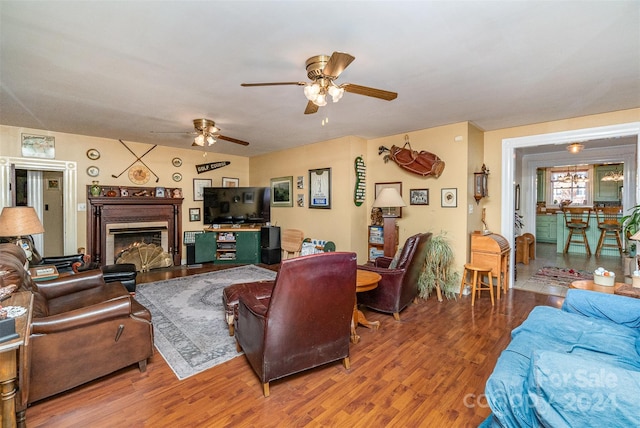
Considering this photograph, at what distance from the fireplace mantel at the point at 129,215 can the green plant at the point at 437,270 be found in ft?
15.9

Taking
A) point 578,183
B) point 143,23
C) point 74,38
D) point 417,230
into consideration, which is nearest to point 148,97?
point 74,38

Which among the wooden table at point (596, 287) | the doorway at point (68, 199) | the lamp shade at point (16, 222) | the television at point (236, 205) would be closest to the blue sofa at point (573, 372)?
the wooden table at point (596, 287)

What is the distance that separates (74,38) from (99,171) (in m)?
3.94

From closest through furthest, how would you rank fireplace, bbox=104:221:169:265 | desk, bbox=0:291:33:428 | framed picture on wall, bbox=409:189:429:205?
desk, bbox=0:291:33:428 < framed picture on wall, bbox=409:189:429:205 < fireplace, bbox=104:221:169:265

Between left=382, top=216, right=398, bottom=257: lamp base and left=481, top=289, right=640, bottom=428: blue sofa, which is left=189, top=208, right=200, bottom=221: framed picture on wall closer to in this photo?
left=382, top=216, right=398, bottom=257: lamp base

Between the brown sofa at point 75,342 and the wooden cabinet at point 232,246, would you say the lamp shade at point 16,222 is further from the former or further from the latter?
the wooden cabinet at point 232,246

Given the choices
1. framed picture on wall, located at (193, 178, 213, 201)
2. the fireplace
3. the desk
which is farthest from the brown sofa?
framed picture on wall, located at (193, 178, 213, 201)

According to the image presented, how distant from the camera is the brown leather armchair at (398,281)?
10.7 feet

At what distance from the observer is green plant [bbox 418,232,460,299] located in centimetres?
404

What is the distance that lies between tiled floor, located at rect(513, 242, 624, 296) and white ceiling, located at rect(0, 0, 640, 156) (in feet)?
8.28

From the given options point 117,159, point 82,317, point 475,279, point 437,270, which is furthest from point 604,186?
point 117,159

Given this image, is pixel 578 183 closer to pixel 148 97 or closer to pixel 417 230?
pixel 417 230

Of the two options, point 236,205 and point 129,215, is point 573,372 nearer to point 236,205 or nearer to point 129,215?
point 236,205

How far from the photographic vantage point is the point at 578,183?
8438 millimetres
